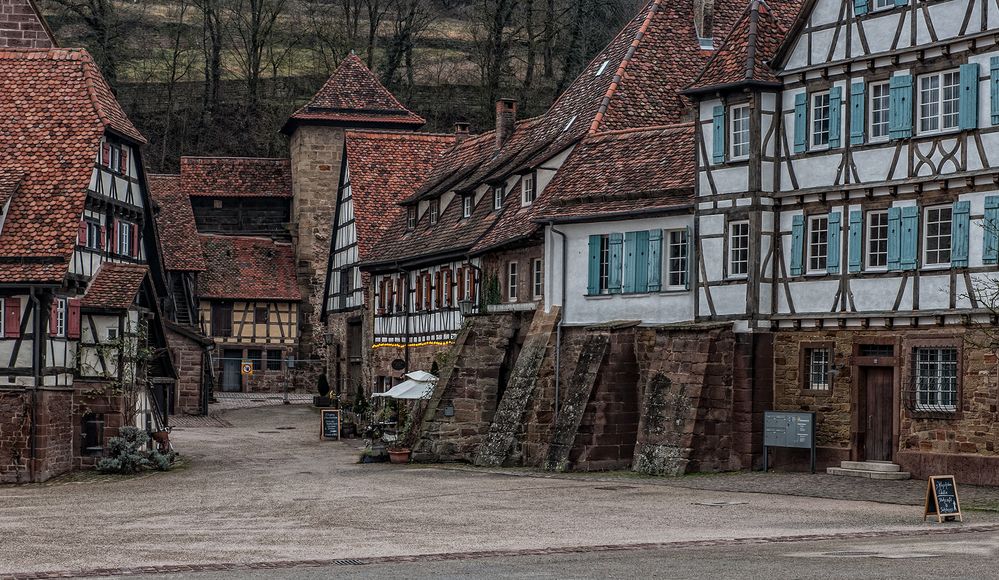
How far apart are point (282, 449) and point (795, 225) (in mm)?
17562

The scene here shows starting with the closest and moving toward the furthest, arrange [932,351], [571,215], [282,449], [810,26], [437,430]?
[932,351], [810,26], [571,215], [437,430], [282,449]

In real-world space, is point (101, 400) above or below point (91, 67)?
below

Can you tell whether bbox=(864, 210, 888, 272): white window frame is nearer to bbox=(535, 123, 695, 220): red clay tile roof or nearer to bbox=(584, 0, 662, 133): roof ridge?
bbox=(535, 123, 695, 220): red clay tile roof

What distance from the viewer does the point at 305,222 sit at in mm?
71750

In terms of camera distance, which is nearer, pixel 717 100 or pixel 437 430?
pixel 717 100

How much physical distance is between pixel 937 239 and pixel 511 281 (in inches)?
547

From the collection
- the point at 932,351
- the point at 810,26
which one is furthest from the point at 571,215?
the point at 932,351

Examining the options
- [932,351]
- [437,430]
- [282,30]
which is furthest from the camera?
[282,30]

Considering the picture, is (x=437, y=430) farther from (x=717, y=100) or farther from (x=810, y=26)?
(x=810, y=26)

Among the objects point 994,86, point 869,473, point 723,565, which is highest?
point 994,86

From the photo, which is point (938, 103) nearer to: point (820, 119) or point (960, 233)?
point (960, 233)

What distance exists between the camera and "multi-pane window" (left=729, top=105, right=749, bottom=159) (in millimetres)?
33594

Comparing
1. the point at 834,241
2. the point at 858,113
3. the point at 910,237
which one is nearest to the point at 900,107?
the point at 858,113

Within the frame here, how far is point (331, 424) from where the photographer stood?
159 ft
